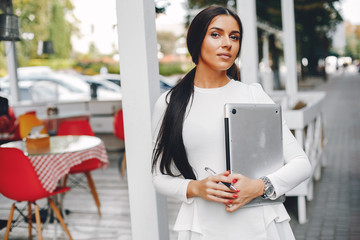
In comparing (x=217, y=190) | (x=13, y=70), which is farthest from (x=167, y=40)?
(x=217, y=190)

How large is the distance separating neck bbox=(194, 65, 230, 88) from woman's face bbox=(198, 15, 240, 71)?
0.16 ft

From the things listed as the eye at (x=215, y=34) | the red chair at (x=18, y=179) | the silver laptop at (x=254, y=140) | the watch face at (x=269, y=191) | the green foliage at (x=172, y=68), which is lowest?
the red chair at (x=18, y=179)

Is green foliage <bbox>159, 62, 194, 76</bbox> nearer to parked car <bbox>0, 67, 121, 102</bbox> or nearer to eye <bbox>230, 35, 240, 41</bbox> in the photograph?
parked car <bbox>0, 67, 121, 102</bbox>

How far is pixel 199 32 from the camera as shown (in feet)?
5.19

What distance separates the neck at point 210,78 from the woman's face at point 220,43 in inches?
1.9

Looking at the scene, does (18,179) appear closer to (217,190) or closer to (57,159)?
(57,159)

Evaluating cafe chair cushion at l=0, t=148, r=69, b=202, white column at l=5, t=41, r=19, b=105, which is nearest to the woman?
cafe chair cushion at l=0, t=148, r=69, b=202

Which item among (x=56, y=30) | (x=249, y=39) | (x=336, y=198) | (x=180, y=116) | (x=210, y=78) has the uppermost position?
(x=56, y=30)

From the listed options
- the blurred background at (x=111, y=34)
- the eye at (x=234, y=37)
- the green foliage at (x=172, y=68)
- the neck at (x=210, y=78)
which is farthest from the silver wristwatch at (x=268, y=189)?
the green foliage at (x=172, y=68)

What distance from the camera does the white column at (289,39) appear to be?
6.20 m

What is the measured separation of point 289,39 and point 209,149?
513 cm

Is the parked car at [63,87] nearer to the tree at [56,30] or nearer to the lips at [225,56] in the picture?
the lips at [225,56]

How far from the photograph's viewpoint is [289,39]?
20.7 ft

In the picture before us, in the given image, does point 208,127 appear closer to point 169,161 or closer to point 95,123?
point 169,161
